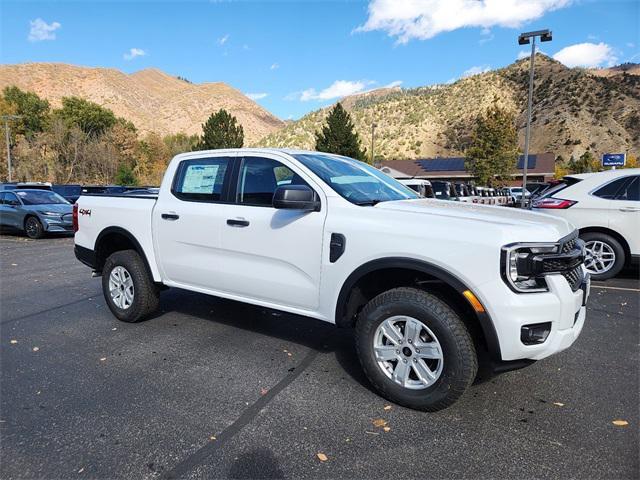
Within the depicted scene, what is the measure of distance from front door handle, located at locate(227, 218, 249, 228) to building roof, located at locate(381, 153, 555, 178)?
137ft

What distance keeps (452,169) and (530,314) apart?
163 ft

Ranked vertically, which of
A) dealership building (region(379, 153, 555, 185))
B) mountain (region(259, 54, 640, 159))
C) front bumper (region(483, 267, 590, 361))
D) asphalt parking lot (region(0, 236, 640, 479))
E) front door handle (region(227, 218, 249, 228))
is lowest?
asphalt parking lot (region(0, 236, 640, 479))

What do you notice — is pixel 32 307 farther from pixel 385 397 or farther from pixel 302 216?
pixel 385 397

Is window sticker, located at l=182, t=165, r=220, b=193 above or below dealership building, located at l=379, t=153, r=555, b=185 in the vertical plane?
below

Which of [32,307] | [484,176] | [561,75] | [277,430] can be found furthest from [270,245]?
[561,75]

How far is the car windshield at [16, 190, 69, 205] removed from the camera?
14.1 meters

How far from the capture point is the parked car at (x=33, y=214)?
43.9 ft

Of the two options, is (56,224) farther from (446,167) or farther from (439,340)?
(446,167)

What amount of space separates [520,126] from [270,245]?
78.6m

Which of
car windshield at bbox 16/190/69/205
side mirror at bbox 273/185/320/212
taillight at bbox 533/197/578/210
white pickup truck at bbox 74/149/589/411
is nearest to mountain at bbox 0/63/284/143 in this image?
car windshield at bbox 16/190/69/205

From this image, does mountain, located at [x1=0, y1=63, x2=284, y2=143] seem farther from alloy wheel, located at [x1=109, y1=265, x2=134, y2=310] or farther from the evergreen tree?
alloy wheel, located at [x1=109, y1=265, x2=134, y2=310]

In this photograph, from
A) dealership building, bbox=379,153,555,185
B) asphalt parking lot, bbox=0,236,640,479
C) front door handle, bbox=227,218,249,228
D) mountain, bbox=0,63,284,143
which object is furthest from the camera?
mountain, bbox=0,63,284,143

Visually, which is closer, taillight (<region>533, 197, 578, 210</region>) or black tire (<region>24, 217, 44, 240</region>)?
taillight (<region>533, 197, 578, 210</region>)

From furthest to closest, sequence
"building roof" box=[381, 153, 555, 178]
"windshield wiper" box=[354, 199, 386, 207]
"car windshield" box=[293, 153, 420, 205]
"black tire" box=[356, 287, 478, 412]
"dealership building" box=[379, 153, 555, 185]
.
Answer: "building roof" box=[381, 153, 555, 178] < "dealership building" box=[379, 153, 555, 185] < "car windshield" box=[293, 153, 420, 205] < "windshield wiper" box=[354, 199, 386, 207] < "black tire" box=[356, 287, 478, 412]
